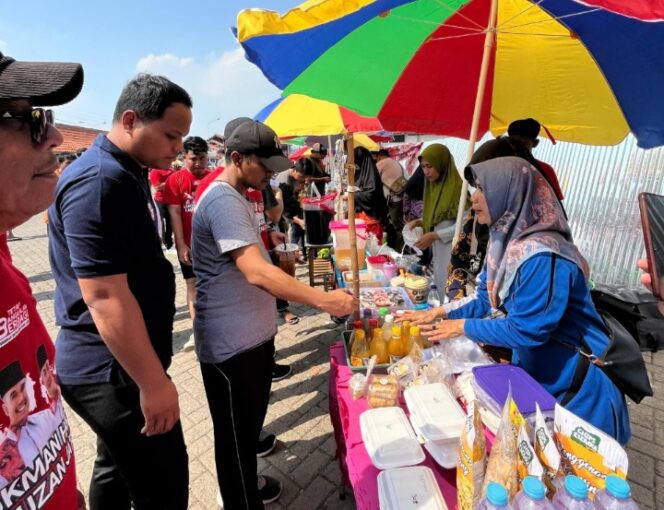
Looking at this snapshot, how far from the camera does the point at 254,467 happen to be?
5.71 ft

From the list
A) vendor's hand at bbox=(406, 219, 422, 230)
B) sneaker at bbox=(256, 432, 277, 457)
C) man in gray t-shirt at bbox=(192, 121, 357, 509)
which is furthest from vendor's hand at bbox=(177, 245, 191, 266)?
vendor's hand at bbox=(406, 219, 422, 230)

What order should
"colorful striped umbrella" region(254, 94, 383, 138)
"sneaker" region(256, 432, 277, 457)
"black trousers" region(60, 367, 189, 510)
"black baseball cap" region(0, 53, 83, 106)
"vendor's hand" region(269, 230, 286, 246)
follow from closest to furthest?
"black baseball cap" region(0, 53, 83, 106)
"black trousers" region(60, 367, 189, 510)
"sneaker" region(256, 432, 277, 457)
"vendor's hand" region(269, 230, 286, 246)
"colorful striped umbrella" region(254, 94, 383, 138)

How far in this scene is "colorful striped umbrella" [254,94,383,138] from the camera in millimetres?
5086

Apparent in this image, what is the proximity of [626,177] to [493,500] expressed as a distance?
593 centimetres

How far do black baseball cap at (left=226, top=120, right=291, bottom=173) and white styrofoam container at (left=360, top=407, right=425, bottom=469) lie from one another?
3.79 ft

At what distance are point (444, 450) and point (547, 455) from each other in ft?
1.18

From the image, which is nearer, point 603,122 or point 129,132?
point 129,132

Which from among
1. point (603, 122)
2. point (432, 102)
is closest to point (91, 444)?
point (432, 102)

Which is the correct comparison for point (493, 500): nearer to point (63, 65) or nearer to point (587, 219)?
point (63, 65)

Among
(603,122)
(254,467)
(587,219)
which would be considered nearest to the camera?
(254,467)

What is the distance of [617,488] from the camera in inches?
28.8

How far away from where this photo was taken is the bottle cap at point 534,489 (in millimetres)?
762

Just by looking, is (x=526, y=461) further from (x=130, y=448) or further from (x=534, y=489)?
(x=130, y=448)

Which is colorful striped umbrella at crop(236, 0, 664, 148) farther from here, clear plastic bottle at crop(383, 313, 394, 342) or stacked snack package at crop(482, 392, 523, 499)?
clear plastic bottle at crop(383, 313, 394, 342)
